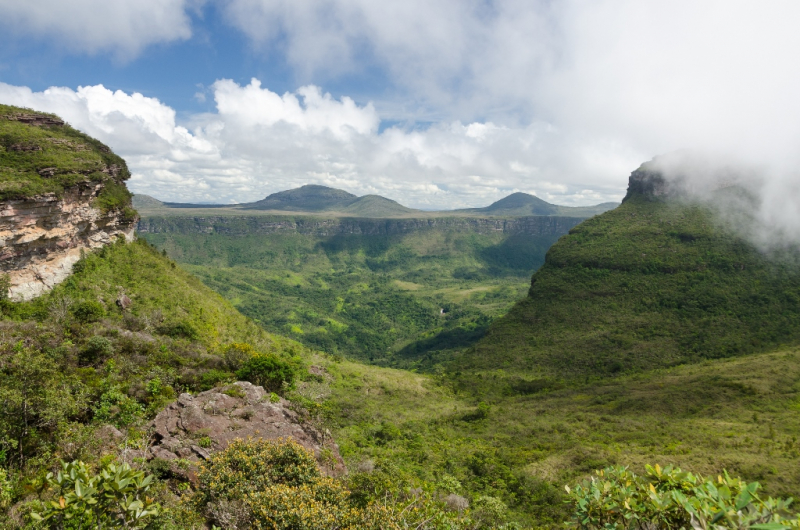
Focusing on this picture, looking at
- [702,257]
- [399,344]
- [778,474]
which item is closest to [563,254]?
[702,257]

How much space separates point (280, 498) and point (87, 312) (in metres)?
40.4

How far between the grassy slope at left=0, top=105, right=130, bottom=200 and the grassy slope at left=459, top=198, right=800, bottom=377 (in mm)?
87891

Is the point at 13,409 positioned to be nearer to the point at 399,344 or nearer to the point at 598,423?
the point at 598,423

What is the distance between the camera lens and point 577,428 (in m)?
56.8

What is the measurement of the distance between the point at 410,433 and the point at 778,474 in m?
39.4

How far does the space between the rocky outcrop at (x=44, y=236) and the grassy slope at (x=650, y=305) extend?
8437cm

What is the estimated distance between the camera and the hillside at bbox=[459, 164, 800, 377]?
85125mm

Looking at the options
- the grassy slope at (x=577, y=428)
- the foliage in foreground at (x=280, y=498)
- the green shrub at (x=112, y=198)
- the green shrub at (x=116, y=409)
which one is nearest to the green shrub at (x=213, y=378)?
the green shrub at (x=116, y=409)

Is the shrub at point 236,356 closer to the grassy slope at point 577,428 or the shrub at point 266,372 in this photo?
the shrub at point 266,372

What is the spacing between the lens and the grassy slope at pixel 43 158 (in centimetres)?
4156

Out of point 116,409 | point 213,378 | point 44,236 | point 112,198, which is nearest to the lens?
point 116,409

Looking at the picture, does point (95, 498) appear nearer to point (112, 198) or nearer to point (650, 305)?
point (112, 198)

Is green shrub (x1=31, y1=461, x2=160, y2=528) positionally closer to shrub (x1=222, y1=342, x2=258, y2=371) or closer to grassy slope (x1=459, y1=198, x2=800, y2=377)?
shrub (x1=222, y1=342, x2=258, y2=371)

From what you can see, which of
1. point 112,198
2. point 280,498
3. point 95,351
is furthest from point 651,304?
point 112,198
